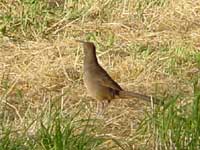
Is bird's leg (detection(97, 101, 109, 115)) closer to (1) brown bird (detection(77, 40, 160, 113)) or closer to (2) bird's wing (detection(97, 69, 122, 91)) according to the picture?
(1) brown bird (detection(77, 40, 160, 113))

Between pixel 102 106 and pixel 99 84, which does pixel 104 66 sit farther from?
pixel 99 84

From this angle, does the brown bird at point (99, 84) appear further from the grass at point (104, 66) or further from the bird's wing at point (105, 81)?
the grass at point (104, 66)

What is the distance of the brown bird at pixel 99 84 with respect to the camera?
228 inches

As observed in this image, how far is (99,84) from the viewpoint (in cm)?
580

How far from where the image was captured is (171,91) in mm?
6359

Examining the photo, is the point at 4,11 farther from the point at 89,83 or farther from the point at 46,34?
the point at 89,83

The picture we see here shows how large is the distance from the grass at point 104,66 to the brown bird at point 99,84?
0.44 ft

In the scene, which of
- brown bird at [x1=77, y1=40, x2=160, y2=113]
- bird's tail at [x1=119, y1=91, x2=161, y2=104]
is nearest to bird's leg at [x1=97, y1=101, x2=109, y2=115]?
brown bird at [x1=77, y1=40, x2=160, y2=113]

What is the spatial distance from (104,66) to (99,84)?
1137 millimetres

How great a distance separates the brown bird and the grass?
13cm

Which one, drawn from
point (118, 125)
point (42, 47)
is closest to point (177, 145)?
point (118, 125)

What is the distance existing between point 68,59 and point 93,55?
1.14m

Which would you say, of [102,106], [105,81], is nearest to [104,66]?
[102,106]

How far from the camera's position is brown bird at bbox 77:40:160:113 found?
5.80m
